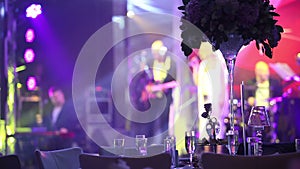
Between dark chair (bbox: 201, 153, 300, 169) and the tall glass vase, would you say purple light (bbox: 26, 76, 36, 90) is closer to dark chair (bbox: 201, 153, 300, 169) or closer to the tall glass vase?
the tall glass vase

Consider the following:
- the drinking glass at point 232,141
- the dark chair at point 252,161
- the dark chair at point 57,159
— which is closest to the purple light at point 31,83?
the dark chair at point 57,159

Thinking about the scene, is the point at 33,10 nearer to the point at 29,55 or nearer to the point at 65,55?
the point at 29,55

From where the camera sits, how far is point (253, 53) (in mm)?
6629

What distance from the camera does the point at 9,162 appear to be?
2256mm

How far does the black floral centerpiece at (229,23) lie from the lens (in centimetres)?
228

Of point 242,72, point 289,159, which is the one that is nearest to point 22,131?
point 242,72

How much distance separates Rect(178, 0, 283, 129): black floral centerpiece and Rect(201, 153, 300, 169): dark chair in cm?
85

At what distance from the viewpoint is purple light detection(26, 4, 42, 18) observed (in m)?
5.85

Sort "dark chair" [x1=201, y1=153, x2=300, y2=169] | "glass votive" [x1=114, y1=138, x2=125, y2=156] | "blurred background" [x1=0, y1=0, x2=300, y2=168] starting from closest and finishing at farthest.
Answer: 1. "dark chair" [x1=201, y1=153, x2=300, y2=169]
2. "glass votive" [x1=114, y1=138, x2=125, y2=156]
3. "blurred background" [x1=0, y1=0, x2=300, y2=168]

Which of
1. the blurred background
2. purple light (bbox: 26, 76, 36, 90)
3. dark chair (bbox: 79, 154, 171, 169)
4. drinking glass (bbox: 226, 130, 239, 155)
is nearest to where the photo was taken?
dark chair (bbox: 79, 154, 171, 169)

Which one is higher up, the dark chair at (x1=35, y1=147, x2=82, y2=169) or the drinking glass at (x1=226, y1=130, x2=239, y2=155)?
the drinking glass at (x1=226, y1=130, x2=239, y2=155)

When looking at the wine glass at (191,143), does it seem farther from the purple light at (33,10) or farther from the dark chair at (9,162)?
the purple light at (33,10)

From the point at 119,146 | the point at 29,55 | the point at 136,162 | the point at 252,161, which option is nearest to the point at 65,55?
the point at 29,55

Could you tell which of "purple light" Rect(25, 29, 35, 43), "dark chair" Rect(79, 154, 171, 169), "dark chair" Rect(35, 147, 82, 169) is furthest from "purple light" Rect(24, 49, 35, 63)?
"dark chair" Rect(79, 154, 171, 169)
